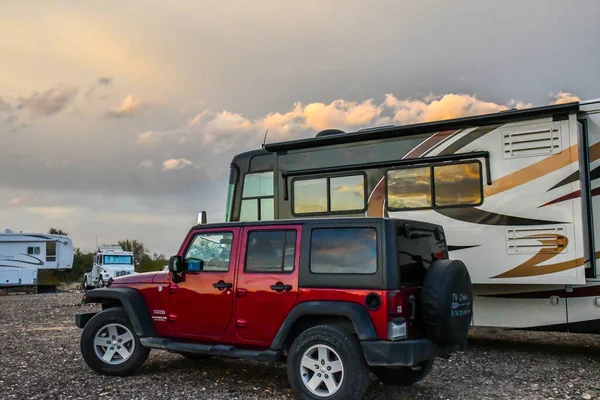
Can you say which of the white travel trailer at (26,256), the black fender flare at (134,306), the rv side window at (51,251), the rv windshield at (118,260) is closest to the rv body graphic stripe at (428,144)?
the black fender flare at (134,306)

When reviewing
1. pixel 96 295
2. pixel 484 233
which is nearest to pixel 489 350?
pixel 484 233

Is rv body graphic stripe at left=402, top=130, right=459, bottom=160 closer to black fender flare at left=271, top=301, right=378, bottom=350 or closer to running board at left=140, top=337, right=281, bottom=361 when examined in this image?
black fender flare at left=271, top=301, right=378, bottom=350

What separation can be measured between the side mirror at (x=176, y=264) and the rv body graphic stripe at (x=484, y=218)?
399 cm

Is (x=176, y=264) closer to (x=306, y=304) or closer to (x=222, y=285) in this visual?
(x=222, y=285)

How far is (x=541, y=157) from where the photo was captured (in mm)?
8109

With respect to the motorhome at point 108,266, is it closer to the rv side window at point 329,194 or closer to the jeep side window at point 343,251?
the rv side window at point 329,194

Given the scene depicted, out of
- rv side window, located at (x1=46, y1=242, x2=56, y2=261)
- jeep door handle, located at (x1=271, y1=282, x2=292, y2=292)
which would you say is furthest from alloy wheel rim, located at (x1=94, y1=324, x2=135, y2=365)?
rv side window, located at (x1=46, y1=242, x2=56, y2=261)

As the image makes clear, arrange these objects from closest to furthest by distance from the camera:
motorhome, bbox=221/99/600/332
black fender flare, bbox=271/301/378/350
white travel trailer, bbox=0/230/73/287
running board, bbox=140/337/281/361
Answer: black fender flare, bbox=271/301/378/350
running board, bbox=140/337/281/361
motorhome, bbox=221/99/600/332
white travel trailer, bbox=0/230/73/287

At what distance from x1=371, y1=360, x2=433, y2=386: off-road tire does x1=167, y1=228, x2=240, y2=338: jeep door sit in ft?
6.11

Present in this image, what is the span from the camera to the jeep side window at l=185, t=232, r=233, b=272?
6754mm

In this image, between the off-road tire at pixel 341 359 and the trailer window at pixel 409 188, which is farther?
the trailer window at pixel 409 188

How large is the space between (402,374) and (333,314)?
4.73 ft

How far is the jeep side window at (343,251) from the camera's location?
5770 mm

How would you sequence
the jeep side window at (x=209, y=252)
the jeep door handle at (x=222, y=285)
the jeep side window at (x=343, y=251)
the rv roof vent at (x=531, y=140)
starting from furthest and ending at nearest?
1. the rv roof vent at (x=531, y=140)
2. the jeep side window at (x=209, y=252)
3. the jeep door handle at (x=222, y=285)
4. the jeep side window at (x=343, y=251)
